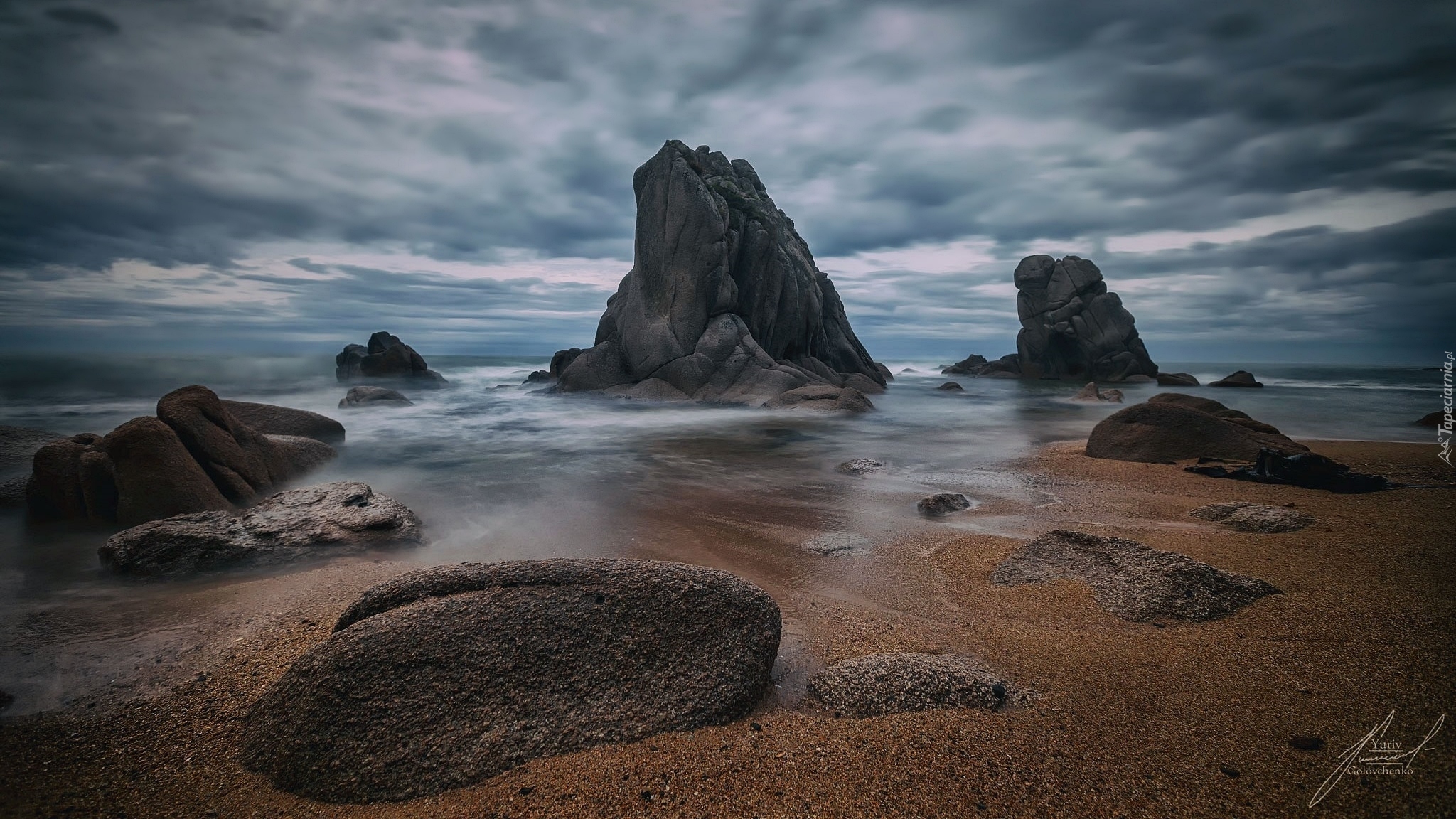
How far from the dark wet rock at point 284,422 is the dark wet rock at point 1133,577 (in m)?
11.9

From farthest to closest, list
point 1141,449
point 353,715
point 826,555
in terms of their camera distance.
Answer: point 1141,449 < point 826,555 < point 353,715

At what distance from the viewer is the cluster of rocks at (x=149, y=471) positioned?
20.6 feet

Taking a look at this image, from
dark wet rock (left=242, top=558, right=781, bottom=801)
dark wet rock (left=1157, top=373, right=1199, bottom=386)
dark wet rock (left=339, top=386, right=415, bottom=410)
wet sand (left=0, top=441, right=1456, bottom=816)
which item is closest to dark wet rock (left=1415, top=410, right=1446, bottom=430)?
wet sand (left=0, top=441, right=1456, bottom=816)

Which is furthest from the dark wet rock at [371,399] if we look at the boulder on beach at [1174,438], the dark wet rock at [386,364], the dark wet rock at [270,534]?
the boulder on beach at [1174,438]

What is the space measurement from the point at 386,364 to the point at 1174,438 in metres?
40.4

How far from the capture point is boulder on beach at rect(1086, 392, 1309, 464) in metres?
9.35

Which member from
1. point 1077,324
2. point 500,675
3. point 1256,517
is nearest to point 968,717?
point 500,675

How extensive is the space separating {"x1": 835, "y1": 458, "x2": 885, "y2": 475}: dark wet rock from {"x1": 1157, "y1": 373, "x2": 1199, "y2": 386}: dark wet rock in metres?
46.2

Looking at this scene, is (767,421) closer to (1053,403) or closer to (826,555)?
(826,555)

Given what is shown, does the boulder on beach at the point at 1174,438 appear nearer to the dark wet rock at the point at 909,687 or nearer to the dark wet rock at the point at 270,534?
the dark wet rock at the point at 909,687

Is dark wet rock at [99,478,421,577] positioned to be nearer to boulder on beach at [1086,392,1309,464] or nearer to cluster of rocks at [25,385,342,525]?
cluster of rocks at [25,385,342,525]

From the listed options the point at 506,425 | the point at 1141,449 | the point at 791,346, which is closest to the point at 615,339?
the point at 791,346

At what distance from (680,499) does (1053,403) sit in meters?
25.5

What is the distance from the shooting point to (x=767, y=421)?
62.5ft
